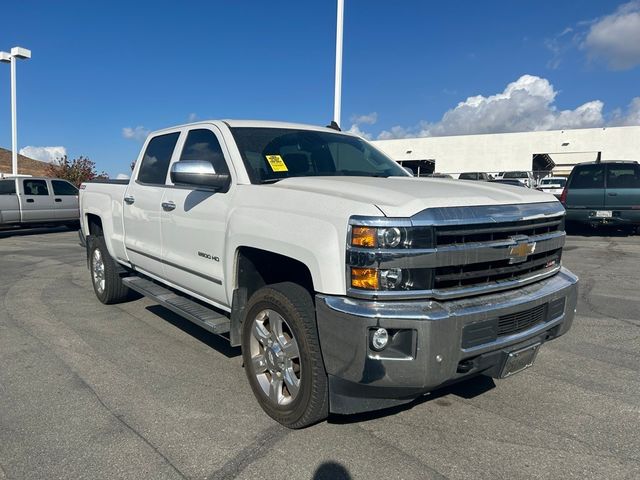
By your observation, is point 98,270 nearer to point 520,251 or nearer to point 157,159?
point 157,159

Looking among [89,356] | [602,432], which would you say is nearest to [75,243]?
[89,356]

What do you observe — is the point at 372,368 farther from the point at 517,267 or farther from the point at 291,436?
the point at 517,267

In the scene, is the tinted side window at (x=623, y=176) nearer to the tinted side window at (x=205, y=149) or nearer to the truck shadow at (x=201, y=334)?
the truck shadow at (x=201, y=334)

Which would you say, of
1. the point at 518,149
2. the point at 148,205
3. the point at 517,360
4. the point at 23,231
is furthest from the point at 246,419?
the point at 518,149

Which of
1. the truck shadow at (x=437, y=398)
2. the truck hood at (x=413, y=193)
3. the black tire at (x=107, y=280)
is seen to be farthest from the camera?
the black tire at (x=107, y=280)

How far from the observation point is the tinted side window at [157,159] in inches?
191

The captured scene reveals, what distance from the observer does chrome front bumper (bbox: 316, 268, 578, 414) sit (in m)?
2.53

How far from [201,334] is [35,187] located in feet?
43.6

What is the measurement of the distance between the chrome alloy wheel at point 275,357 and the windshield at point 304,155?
3.45 feet

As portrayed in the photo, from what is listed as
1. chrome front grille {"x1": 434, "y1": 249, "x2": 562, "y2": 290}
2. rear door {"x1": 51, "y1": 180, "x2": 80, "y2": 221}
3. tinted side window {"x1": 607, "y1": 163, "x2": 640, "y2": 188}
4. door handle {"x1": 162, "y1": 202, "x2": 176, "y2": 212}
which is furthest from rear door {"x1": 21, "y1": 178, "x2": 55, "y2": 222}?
tinted side window {"x1": 607, "y1": 163, "x2": 640, "y2": 188}

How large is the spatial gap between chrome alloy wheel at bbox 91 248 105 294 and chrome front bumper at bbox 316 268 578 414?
4.45 metres

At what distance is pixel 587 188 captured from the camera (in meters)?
12.4

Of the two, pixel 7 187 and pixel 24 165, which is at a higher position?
pixel 24 165

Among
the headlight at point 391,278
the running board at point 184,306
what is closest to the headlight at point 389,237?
the headlight at point 391,278
